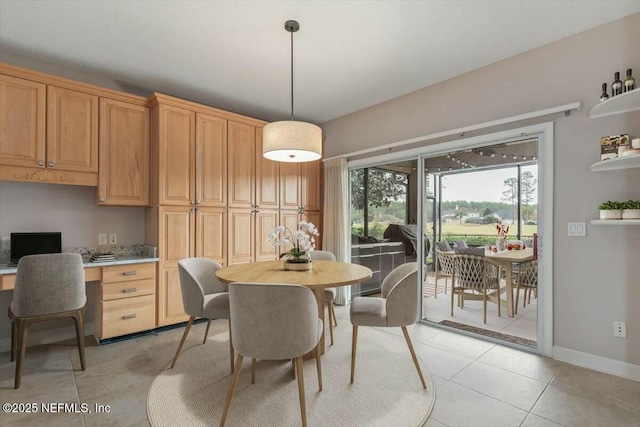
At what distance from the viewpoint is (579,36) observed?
8.00ft

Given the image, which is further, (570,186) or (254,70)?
(254,70)

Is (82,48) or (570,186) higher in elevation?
(82,48)

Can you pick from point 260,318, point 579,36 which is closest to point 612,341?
point 579,36

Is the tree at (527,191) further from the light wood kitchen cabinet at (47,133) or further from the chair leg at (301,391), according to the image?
the light wood kitchen cabinet at (47,133)

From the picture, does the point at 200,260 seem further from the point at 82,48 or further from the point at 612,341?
the point at 612,341

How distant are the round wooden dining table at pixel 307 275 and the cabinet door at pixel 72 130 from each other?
1.82 meters

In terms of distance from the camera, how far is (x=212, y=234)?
3.56 metres

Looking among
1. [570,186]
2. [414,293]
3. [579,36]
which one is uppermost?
[579,36]

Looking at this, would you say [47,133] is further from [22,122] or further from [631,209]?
[631,209]

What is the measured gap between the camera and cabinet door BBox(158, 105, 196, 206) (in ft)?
10.5

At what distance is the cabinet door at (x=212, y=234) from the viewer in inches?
136

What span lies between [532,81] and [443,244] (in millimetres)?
1941

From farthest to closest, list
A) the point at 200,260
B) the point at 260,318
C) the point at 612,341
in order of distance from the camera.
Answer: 1. the point at 200,260
2. the point at 612,341
3. the point at 260,318

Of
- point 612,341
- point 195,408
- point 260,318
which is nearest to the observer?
point 260,318
